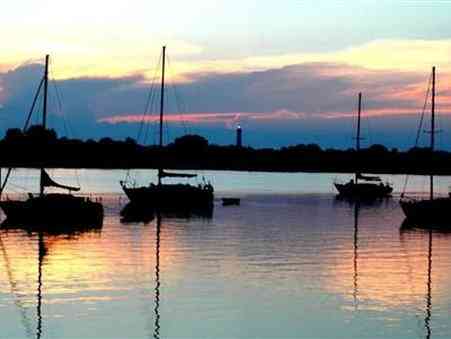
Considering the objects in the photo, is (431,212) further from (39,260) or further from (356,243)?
(39,260)

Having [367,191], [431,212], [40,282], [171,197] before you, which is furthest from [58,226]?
[367,191]

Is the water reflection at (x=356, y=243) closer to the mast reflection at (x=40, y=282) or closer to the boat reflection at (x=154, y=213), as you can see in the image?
the mast reflection at (x=40, y=282)

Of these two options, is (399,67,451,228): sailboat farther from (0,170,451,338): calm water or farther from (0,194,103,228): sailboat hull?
(0,194,103,228): sailboat hull

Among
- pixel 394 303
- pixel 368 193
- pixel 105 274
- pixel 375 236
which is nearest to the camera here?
pixel 394 303

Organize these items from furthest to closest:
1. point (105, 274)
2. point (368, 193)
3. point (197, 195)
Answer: point (368, 193) → point (197, 195) → point (105, 274)

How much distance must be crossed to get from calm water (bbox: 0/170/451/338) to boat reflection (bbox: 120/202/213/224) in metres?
12.2

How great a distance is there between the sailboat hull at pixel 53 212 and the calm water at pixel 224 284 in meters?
2.16

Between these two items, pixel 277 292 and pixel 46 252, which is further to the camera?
pixel 46 252

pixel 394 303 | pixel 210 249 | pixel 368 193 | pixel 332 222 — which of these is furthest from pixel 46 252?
pixel 368 193

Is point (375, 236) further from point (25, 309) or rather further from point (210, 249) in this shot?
point (25, 309)

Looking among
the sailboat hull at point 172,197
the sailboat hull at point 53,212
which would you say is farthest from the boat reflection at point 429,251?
the sailboat hull at point 53,212

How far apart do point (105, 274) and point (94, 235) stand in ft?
63.6

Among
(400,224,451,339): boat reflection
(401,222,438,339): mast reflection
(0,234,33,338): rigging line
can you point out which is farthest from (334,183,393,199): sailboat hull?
(0,234,33,338): rigging line

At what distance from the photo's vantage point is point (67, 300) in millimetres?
30453
